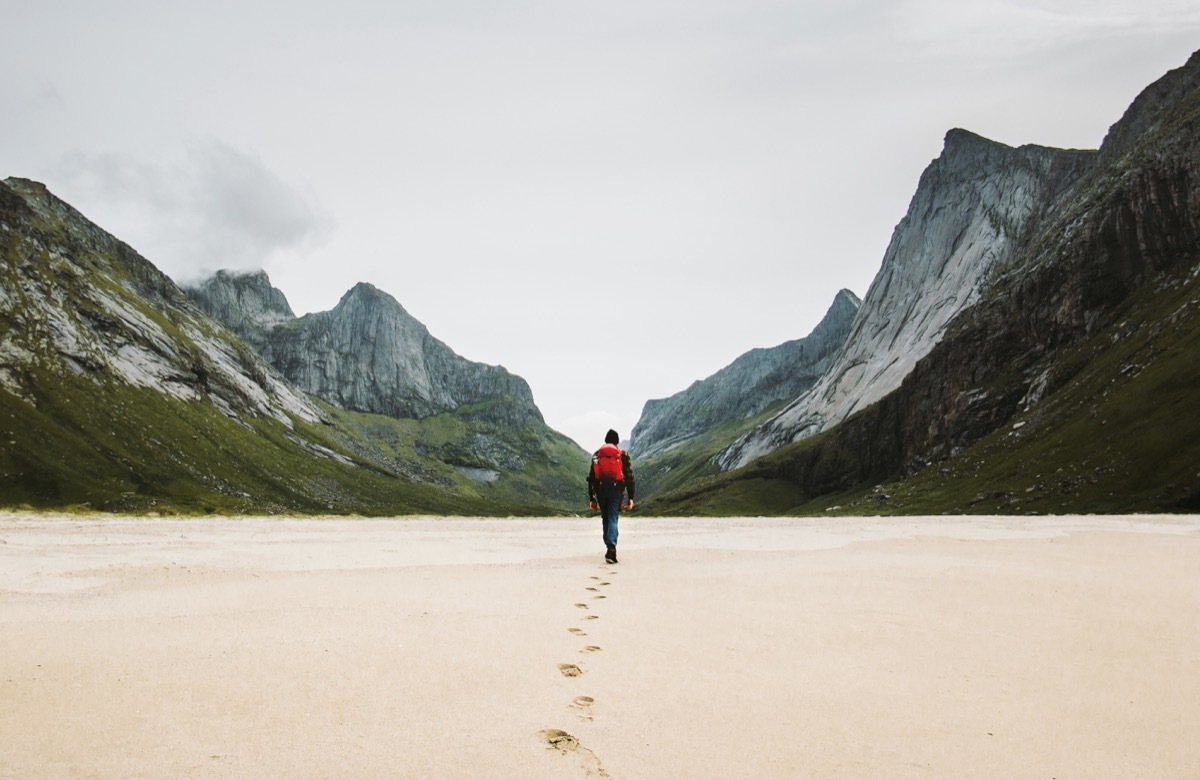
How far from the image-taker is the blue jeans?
61.6ft

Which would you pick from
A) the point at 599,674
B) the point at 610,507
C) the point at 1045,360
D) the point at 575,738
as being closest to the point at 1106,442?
the point at 1045,360

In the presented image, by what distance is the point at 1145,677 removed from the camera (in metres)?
6.88

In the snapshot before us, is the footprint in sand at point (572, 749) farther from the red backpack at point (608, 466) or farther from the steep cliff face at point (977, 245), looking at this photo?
the steep cliff face at point (977, 245)

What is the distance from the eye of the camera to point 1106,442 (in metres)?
70.8

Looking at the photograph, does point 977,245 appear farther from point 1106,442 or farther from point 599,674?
point 599,674

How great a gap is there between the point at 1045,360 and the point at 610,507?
12257 centimetres

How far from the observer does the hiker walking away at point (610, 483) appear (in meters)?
19.0

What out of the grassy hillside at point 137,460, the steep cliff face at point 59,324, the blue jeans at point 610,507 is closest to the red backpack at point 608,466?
the blue jeans at point 610,507

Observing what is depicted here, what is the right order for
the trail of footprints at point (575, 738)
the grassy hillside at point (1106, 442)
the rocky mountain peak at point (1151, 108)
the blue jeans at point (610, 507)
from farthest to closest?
the rocky mountain peak at point (1151, 108)
the grassy hillside at point (1106, 442)
the blue jeans at point (610, 507)
the trail of footprints at point (575, 738)

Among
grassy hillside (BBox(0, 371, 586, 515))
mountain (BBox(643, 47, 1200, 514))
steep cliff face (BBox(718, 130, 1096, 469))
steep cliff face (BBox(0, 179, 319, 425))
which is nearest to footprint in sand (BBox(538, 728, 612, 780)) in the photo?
mountain (BBox(643, 47, 1200, 514))

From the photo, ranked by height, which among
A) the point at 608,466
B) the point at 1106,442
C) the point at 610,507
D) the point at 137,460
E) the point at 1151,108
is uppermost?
the point at 1151,108

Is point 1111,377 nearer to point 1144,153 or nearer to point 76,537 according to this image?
point 1144,153

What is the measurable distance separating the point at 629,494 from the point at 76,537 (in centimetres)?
2050

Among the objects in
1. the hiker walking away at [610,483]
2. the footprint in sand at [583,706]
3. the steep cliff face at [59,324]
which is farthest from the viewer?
the steep cliff face at [59,324]
